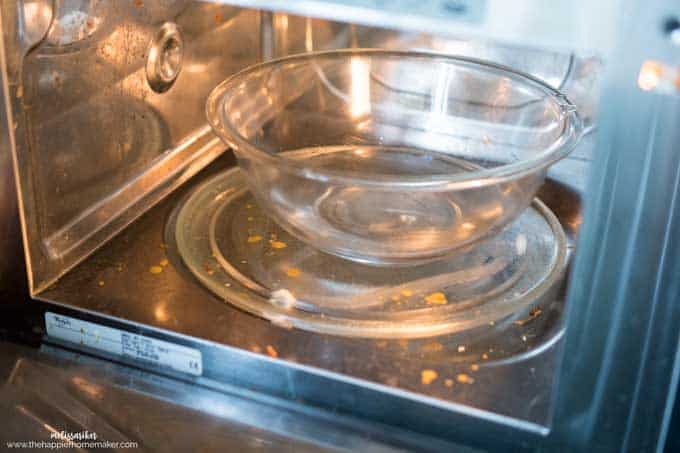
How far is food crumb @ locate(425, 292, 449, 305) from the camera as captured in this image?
2.35 feet

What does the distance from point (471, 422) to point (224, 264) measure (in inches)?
10.5

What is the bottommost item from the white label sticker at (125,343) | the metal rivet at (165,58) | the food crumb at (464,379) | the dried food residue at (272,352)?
the white label sticker at (125,343)

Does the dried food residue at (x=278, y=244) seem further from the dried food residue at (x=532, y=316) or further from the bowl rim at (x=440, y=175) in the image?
the dried food residue at (x=532, y=316)

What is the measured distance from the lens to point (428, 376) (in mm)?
640

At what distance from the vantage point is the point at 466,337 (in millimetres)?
680

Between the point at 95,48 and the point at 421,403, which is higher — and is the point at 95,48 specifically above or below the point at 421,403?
above

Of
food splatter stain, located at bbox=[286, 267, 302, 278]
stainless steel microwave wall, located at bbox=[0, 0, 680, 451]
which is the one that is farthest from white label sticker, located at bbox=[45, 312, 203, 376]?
food splatter stain, located at bbox=[286, 267, 302, 278]

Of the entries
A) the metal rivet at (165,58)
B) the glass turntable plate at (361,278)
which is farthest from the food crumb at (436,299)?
the metal rivet at (165,58)

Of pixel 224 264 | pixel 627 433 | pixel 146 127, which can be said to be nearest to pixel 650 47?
pixel 627 433

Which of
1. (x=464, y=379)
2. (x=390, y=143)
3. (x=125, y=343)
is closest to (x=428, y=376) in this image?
(x=464, y=379)

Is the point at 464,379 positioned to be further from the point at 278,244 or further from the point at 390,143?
the point at 390,143

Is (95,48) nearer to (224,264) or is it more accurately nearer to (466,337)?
(224,264)

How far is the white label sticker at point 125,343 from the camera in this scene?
688 mm

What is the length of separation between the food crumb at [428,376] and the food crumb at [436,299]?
0.28 ft
